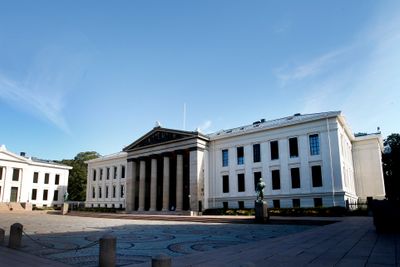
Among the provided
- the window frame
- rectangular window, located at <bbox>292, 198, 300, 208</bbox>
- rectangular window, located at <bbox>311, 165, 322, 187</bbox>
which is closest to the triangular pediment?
the window frame

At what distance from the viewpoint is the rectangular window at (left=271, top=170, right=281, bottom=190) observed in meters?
42.4

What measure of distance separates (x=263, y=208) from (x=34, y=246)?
64.2ft

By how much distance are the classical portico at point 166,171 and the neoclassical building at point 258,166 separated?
0.49 feet

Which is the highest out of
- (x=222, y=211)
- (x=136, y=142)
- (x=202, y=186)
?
(x=136, y=142)

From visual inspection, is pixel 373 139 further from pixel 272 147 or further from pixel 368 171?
pixel 272 147

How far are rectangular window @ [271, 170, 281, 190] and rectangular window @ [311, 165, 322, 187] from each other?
4663 mm

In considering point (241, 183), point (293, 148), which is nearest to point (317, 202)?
point (293, 148)

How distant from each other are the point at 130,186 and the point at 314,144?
32.9 meters

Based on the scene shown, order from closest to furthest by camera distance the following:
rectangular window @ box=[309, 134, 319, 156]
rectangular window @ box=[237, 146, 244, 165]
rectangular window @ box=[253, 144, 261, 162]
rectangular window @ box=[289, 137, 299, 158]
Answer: rectangular window @ box=[309, 134, 319, 156]
rectangular window @ box=[289, 137, 299, 158]
rectangular window @ box=[253, 144, 261, 162]
rectangular window @ box=[237, 146, 244, 165]

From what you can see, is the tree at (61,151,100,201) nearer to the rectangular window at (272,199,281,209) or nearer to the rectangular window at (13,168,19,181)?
the rectangular window at (13,168,19,181)

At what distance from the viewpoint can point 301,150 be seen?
4078 centimetres

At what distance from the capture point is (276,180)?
42.8 metres

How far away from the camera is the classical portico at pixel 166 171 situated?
4756 cm

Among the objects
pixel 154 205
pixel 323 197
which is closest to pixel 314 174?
pixel 323 197
